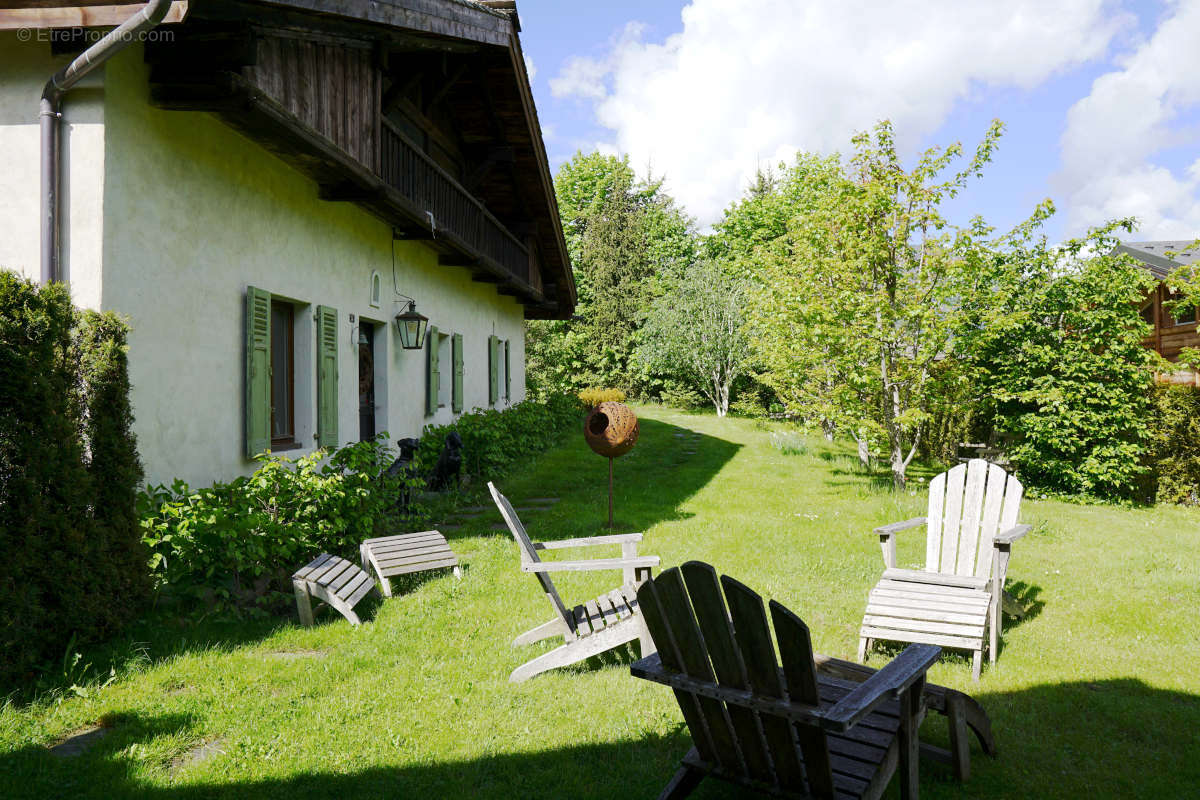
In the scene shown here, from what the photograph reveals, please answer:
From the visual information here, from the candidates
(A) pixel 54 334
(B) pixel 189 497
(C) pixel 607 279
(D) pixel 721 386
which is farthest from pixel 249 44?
(C) pixel 607 279

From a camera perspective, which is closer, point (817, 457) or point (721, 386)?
point (817, 457)

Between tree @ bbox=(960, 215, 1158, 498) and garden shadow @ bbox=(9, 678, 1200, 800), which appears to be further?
tree @ bbox=(960, 215, 1158, 498)

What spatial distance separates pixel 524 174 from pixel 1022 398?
9135 mm

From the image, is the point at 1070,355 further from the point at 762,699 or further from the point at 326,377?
the point at 762,699

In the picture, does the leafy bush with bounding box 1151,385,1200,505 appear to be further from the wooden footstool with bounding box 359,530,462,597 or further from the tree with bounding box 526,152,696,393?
the tree with bounding box 526,152,696,393

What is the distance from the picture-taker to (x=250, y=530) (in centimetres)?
527

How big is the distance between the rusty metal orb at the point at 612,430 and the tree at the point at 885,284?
411 centimetres

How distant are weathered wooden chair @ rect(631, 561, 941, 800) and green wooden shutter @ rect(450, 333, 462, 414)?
34.1 feet

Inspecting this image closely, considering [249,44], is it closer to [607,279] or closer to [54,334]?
[54,334]

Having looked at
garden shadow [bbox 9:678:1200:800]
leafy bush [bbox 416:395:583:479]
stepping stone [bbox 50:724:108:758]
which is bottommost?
garden shadow [bbox 9:678:1200:800]

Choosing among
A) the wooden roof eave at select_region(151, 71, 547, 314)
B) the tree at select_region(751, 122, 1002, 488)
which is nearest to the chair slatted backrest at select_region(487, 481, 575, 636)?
the wooden roof eave at select_region(151, 71, 547, 314)

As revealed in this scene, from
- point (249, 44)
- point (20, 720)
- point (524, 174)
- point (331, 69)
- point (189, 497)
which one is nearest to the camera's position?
point (20, 720)

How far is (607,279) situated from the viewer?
117 ft

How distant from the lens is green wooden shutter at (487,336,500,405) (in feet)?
50.9
